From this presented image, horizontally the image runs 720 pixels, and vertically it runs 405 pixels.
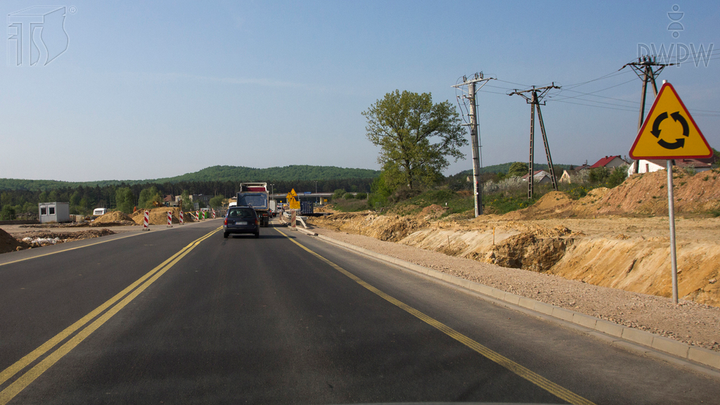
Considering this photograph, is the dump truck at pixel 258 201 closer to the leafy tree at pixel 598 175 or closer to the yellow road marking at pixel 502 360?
the leafy tree at pixel 598 175

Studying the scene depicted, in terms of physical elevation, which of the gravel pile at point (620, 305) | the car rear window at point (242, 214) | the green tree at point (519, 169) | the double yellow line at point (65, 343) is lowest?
the gravel pile at point (620, 305)

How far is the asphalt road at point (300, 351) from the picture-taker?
383cm

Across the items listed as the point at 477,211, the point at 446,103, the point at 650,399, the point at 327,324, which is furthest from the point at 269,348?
the point at 446,103

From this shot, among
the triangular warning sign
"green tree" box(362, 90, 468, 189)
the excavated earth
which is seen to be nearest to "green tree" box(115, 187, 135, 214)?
"green tree" box(362, 90, 468, 189)

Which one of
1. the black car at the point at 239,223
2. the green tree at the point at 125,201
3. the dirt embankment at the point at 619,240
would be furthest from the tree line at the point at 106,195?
the dirt embankment at the point at 619,240

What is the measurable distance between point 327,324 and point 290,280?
3.86 meters

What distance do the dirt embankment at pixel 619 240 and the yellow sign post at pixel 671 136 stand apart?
296 centimetres

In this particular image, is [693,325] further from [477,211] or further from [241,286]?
[477,211]

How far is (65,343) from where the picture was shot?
510 cm

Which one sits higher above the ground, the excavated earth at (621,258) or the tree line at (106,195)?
the tree line at (106,195)

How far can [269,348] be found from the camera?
4988 mm

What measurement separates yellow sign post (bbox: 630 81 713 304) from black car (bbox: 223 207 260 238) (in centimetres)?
1908

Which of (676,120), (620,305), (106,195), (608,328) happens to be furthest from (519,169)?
(106,195)

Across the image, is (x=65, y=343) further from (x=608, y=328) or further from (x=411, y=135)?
(x=411, y=135)
